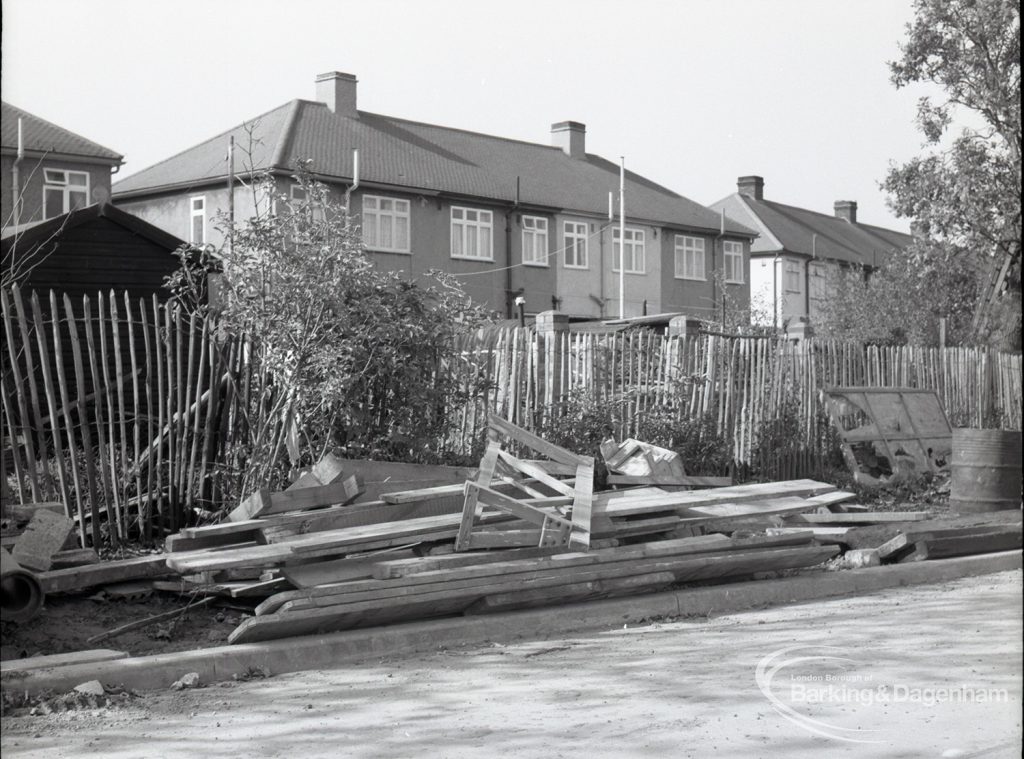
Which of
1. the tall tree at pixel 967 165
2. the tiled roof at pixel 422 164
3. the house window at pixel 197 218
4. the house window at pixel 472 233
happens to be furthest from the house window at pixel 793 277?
the tall tree at pixel 967 165

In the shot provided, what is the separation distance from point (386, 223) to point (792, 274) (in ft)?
70.1

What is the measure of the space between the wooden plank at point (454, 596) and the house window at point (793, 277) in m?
40.5

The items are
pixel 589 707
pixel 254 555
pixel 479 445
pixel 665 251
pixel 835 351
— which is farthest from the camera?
pixel 665 251

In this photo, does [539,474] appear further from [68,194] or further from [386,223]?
[68,194]

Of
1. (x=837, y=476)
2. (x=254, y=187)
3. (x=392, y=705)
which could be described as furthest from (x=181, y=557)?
(x=837, y=476)

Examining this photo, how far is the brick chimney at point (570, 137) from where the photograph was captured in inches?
1741

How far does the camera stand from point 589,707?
17.5 feet

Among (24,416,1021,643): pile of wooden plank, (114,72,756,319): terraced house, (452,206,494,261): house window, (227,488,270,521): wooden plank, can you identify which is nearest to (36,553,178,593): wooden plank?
(24,416,1021,643): pile of wooden plank

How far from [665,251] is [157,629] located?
119 feet

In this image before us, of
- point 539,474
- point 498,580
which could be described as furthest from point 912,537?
point 498,580

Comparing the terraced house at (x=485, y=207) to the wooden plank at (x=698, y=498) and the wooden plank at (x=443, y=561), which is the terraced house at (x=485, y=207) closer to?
the wooden plank at (x=698, y=498)

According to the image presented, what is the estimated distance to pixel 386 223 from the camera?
111ft

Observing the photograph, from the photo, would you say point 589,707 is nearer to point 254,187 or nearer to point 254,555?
point 254,555

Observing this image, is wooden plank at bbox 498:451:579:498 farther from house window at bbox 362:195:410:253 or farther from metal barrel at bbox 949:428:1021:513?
house window at bbox 362:195:410:253
